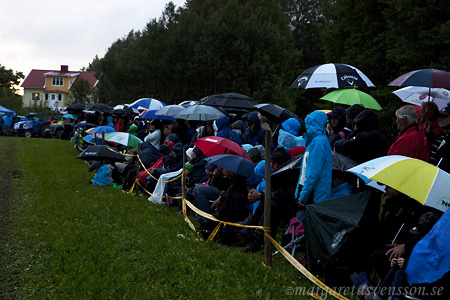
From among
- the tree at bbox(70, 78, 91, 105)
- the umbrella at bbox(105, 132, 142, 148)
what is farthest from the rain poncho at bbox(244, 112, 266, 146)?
the tree at bbox(70, 78, 91, 105)

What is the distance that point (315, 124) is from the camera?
24.3 feet

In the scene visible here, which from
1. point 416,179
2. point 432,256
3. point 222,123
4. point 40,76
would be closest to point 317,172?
point 416,179

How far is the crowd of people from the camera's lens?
5902 mm

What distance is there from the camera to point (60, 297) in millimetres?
6082

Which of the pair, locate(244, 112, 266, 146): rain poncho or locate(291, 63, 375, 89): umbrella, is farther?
locate(244, 112, 266, 146): rain poncho

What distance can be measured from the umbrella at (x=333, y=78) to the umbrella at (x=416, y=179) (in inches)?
185

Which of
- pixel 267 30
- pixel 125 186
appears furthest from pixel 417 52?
pixel 267 30

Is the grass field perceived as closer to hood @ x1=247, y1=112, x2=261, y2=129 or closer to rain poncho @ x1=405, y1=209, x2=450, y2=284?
rain poncho @ x1=405, y1=209, x2=450, y2=284

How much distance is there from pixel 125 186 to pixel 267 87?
88.3ft

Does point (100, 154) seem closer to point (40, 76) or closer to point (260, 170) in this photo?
point (260, 170)

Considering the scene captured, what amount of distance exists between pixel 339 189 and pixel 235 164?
7.07 ft

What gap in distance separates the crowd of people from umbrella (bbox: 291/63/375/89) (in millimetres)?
875

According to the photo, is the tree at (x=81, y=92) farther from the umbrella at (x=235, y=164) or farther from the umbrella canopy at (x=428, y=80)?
the umbrella canopy at (x=428, y=80)

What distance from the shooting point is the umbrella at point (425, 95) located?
10.0 metres
